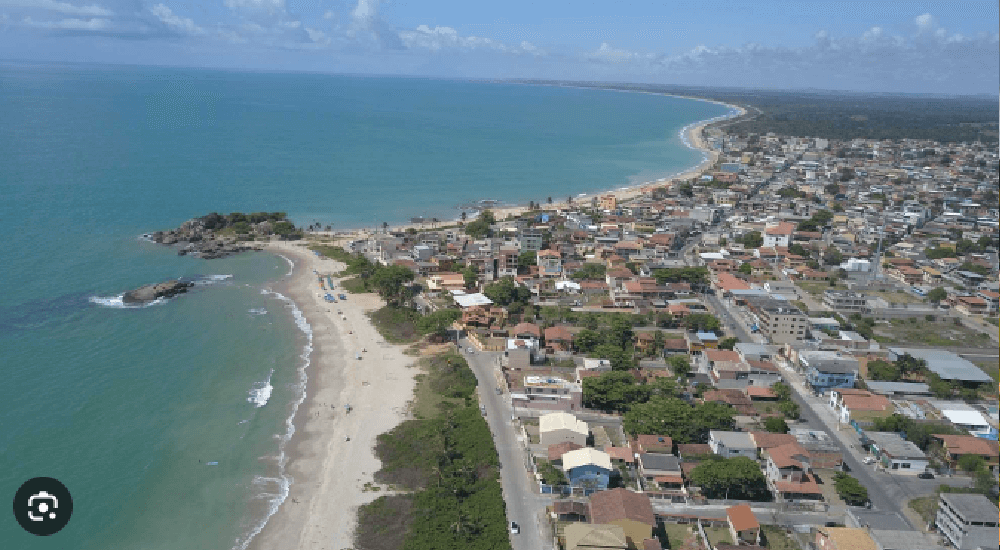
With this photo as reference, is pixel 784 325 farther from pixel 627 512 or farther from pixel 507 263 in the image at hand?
pixel 627 512

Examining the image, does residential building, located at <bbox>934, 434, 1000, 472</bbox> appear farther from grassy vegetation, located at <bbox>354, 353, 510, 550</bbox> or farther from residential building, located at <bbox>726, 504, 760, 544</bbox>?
grassy vegetation, located at <bbox>354, 353, 510, 550</bbox>

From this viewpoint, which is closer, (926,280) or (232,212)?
(926,280)

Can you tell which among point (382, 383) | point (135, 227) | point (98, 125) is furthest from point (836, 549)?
point (98, 125)

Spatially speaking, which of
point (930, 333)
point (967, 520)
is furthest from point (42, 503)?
point (930, 333)

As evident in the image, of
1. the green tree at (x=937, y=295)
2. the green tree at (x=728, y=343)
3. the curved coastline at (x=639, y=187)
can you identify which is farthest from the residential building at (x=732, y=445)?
the curved coastline at (x=639, y=187)

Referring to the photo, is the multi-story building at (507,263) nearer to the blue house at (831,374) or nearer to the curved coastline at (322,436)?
the curved coastline at (322,436)

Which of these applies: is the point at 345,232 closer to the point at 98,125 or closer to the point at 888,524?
the point at 888,524

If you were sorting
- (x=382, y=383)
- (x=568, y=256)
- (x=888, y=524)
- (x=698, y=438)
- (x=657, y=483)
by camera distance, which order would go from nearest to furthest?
(x=888, y=524) < (x=657, y=483) < (x=698, y=438) < (x=382, y=383) < (x=568, y=256)
